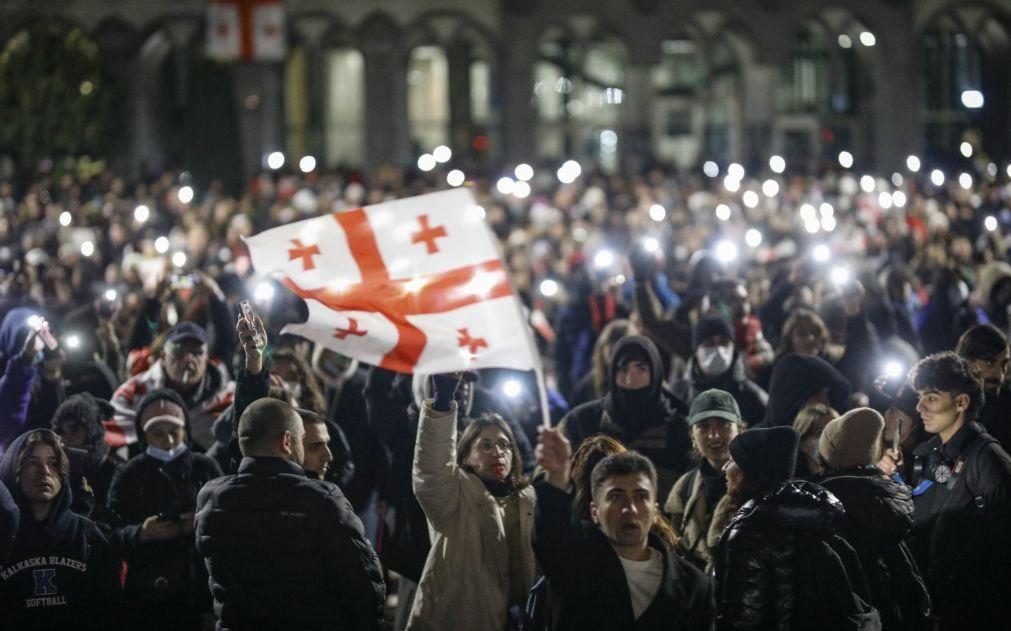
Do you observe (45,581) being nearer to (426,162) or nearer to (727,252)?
(727,252)

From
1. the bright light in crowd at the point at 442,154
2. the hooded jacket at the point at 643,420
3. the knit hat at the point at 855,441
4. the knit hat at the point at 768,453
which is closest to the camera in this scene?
the knit hat at the point at 768,453

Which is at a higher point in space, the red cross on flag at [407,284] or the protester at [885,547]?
the red cross on flag at [407,284]

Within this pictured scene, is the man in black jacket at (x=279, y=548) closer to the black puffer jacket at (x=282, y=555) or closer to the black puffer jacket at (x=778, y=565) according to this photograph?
the black puffer jacket at (x=282, y=555)

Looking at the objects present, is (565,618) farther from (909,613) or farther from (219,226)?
(219,226)

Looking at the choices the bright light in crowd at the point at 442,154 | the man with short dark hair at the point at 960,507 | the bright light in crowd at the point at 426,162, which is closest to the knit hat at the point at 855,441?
the man with short dark hair at the point at 960,507

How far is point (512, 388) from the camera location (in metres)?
9.26

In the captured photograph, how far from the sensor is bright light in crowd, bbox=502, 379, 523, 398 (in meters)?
9.21

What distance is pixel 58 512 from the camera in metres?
6.50

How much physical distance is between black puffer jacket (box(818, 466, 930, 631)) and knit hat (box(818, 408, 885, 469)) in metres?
0.17

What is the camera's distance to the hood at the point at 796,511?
5.52m

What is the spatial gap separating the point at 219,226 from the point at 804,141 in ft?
84.2

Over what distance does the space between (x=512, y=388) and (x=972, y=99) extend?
34.2 meters

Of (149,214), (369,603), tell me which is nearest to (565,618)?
(369,603)

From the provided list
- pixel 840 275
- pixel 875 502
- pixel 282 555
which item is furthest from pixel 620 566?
pixel 840 275
